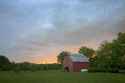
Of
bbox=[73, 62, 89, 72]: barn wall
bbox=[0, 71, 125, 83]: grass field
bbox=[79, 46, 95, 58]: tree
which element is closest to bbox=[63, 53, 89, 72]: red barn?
bbox=[73, 62, 89, 72]: barn wall

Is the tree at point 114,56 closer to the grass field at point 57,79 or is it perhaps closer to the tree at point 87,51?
the grass field at point 57,79

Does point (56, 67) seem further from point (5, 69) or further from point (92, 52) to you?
point (5, 69)

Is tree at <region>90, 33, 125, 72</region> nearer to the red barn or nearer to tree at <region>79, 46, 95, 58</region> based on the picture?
the red barn

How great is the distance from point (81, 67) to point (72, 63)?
9.67 ft

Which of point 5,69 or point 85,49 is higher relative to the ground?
point 85,49

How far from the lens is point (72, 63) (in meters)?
79.0

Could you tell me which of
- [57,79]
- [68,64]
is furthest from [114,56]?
[57,79]

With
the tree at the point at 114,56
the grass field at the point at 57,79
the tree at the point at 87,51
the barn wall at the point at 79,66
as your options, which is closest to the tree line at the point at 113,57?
the tree at the point at 114,56

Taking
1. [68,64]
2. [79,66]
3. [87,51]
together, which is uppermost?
[87,51]

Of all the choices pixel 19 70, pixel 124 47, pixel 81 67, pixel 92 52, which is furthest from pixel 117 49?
pixel 92 52

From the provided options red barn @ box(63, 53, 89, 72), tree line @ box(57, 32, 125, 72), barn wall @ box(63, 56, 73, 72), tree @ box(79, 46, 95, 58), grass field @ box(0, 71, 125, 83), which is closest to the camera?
grass field @ box(0, 71, 125, 83)

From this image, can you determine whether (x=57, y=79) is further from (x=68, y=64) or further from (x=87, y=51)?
(x=87, y=51)

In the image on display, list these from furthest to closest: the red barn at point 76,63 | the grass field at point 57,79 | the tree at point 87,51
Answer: the tree at point 87,51 < the red barn at point 76,63 < the grass field at point 57,79

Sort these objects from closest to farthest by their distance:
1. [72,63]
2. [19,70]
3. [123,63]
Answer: [19,70], [123,63], [72,63]
